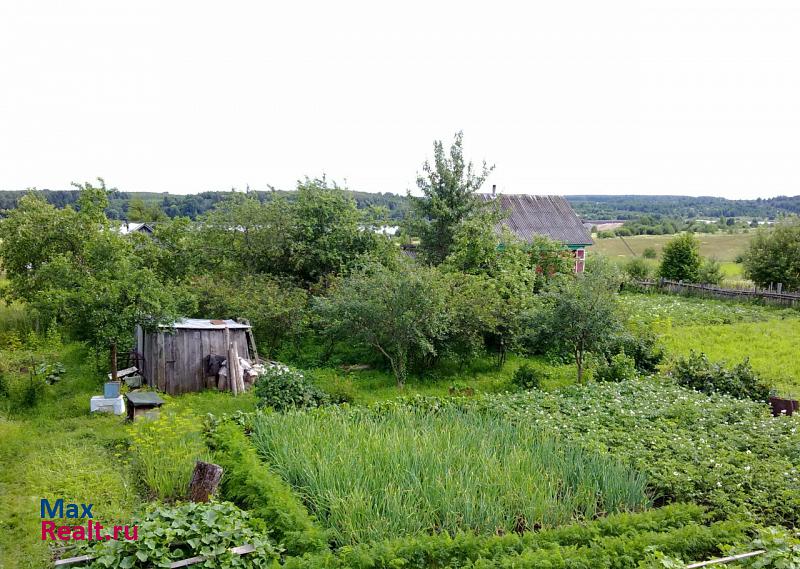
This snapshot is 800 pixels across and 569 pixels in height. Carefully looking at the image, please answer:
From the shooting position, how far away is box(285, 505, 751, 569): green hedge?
5.14 metres

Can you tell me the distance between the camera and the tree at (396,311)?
11789 millimetres

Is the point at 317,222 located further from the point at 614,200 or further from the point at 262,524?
the point at 614,200

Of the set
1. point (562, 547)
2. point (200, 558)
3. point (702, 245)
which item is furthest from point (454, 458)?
point (702, 245)

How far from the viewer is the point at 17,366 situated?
12680mm

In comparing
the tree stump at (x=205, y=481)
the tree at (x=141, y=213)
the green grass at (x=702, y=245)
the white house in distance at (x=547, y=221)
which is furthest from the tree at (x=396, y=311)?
the tree at (x=141, y=213)

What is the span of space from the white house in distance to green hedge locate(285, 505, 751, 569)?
21955 millimetres

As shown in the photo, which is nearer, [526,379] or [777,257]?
[526,379]

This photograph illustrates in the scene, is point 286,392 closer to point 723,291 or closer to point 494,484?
point 494,484

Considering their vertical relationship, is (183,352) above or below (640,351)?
above

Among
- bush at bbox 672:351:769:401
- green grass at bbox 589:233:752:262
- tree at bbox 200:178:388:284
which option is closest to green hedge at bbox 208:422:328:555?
bush at bbox 672:351:769:401

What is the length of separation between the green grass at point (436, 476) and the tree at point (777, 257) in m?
23.0

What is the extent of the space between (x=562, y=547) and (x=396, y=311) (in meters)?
6.88

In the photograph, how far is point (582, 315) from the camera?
11898 millimetres

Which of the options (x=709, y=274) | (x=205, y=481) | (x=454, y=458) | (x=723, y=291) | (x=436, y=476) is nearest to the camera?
(x=205, y=481)
